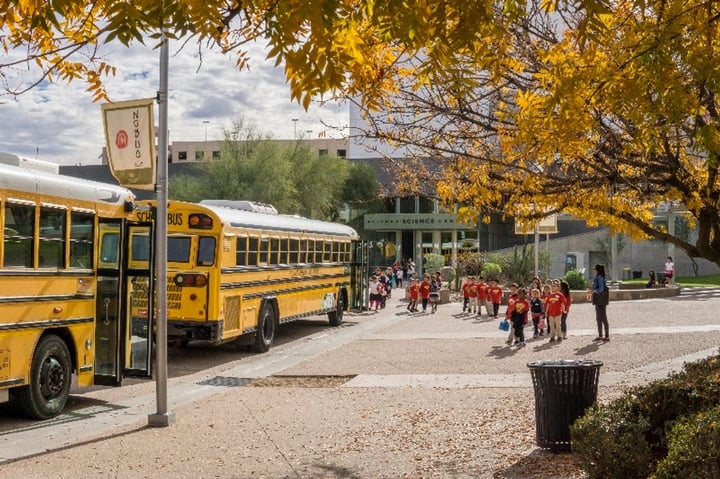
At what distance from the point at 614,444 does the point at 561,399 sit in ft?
6.17

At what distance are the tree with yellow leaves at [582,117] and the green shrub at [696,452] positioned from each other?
97.1 inches

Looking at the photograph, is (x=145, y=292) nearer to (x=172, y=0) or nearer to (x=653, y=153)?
(x=653, y=153)

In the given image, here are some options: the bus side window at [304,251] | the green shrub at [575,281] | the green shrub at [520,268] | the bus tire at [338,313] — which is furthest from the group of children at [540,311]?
the green shrub at [520,268]

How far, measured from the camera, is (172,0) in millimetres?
4746

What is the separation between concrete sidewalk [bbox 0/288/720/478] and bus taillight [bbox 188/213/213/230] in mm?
2565

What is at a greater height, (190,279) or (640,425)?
(190,279)

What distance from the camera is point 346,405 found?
11.8 m

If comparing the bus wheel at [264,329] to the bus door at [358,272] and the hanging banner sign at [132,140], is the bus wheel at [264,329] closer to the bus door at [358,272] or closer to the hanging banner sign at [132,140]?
the bus door at [358,272]

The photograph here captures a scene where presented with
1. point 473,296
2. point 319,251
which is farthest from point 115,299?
point 473,296

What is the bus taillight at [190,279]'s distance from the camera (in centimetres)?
1598

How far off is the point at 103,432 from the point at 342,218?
50.6 meters

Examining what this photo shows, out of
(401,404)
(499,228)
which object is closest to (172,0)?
(401,404)

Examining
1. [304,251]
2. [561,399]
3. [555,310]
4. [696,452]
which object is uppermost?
[304,251]

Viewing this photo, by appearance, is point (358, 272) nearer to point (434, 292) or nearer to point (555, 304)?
point (434, 292)
